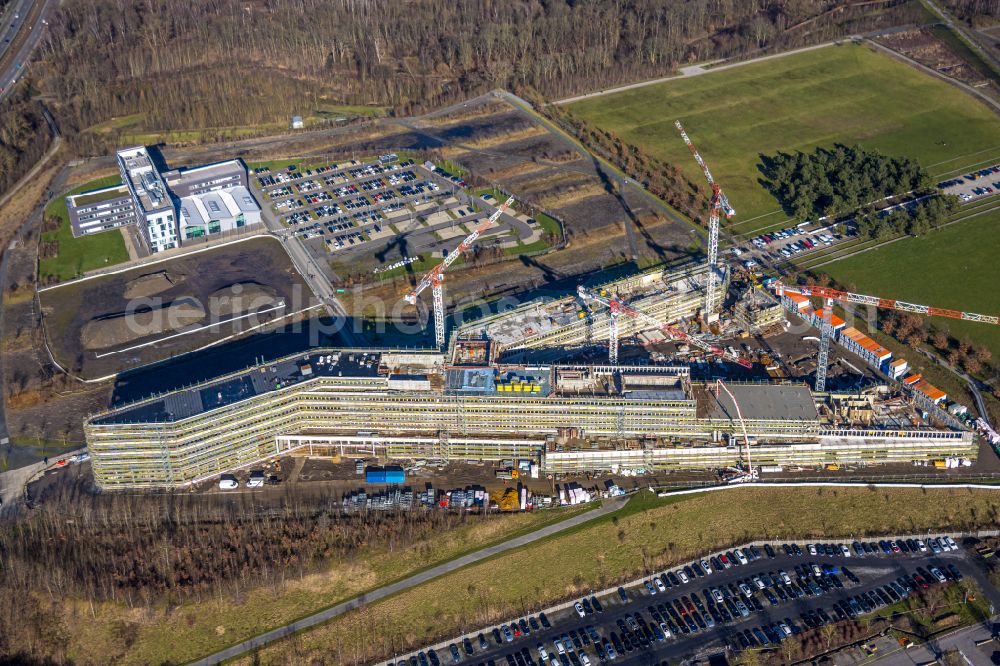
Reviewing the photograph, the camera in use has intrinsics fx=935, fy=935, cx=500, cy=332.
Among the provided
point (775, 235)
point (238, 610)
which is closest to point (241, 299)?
point (238, 610)

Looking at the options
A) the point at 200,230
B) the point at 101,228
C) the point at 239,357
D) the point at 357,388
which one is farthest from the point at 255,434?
the point at 101,228

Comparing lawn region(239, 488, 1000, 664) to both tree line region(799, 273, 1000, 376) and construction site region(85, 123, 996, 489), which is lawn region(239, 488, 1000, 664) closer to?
construction site region(85, 123, 996, 489)

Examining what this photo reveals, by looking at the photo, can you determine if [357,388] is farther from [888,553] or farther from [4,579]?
[888,553]

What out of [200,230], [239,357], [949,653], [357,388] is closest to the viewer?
[949,653]

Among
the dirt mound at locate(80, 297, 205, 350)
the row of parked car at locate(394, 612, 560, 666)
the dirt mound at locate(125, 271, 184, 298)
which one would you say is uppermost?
A: the dirt mound at locate(125, 271, 184, 298)

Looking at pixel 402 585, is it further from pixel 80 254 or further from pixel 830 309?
pixel 80 254

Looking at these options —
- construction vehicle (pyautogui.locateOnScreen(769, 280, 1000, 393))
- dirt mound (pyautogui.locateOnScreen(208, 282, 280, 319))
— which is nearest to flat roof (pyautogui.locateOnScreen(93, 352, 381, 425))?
dirt mound (pyautogui.locateOnScreen(208, 282, 280, 319))

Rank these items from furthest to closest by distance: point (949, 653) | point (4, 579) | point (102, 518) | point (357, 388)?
1. point (357, 388)
2. point (102, 518)
3. point (4, 579)
4. point (949, 653)
